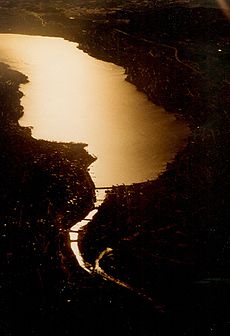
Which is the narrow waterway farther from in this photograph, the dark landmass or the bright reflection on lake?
the dark landmass

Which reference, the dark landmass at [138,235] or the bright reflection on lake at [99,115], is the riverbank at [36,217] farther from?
the bright reflection on lake at [99,115]

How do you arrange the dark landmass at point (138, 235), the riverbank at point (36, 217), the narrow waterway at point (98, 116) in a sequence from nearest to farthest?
the dark landmass at point (138, 235)
the riverbank at point (36, 217)
the narrow waterway at point (98, 116)

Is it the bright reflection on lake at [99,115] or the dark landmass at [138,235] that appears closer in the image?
the dark landmass at [138,235]

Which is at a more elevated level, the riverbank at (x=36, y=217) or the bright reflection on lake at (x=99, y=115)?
the bright reflection on lake at (x=99, y=115)

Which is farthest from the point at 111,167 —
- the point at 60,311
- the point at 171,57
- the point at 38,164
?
the point at 171,57

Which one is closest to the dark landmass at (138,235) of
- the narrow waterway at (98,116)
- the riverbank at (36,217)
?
the riverbank at (36,217)

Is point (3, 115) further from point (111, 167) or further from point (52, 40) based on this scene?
point (52, 40)

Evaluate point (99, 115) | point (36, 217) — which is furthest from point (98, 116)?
point (36, 217)

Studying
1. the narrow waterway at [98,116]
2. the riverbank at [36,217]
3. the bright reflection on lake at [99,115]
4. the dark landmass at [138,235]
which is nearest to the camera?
the dark landmass at [138,235]
